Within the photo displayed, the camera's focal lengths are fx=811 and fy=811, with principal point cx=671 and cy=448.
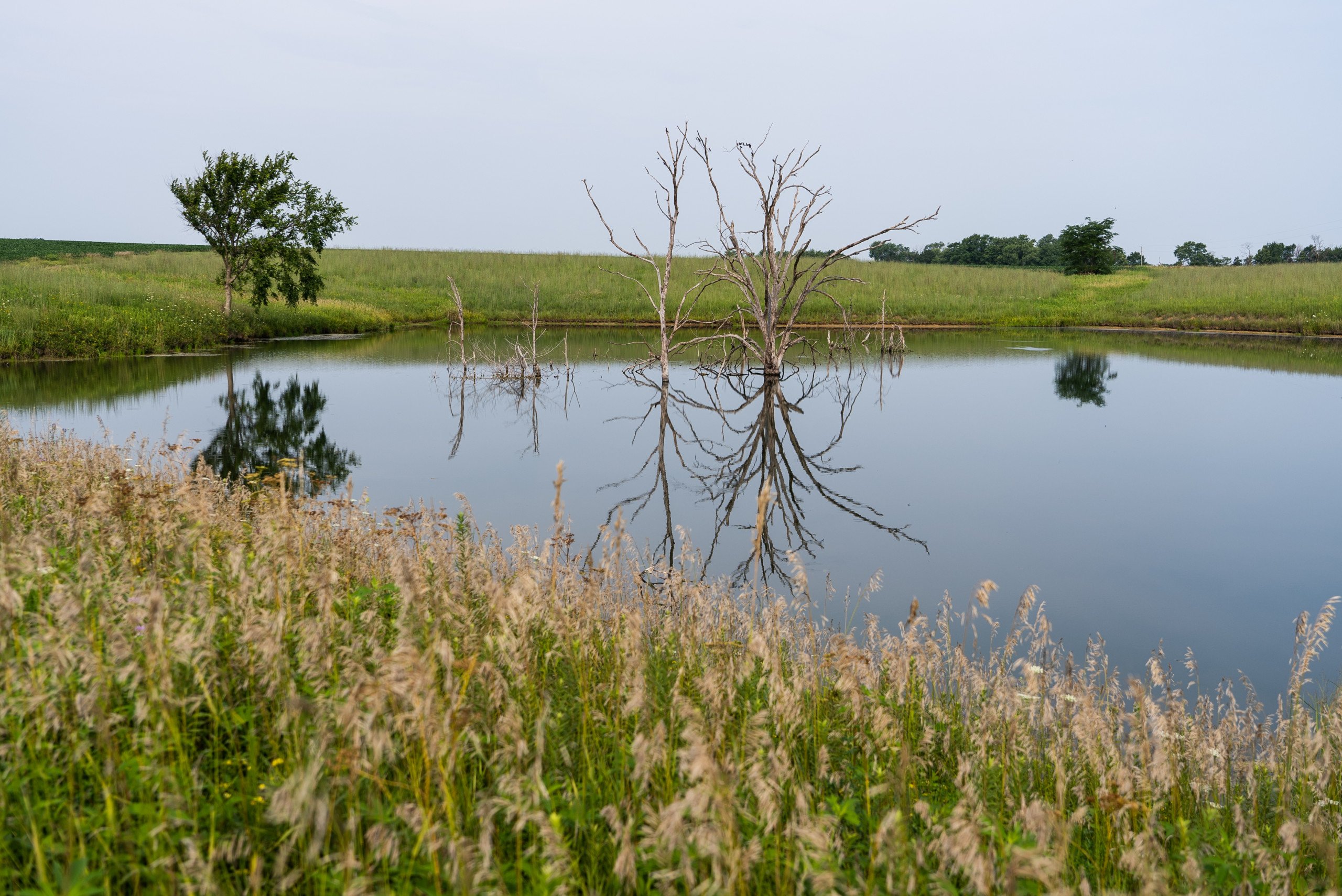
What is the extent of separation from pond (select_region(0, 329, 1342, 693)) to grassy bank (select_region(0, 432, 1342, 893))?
1837 mm

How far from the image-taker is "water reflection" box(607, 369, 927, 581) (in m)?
8.41

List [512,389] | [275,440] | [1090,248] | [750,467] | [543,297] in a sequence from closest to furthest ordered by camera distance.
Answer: [750,467], [275,440], [512,389], [543,297], [1090,248]

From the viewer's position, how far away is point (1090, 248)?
6938cm

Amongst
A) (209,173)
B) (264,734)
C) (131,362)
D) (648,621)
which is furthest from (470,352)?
(264,734)

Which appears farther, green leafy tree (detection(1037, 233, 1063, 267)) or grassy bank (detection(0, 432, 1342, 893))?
green leafy tree (detection(1037, 233, 1063, 267))

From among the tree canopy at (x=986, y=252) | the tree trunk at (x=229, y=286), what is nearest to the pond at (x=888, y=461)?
the tree trunk at (x=229, y=286)

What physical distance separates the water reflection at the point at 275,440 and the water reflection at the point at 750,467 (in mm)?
4091

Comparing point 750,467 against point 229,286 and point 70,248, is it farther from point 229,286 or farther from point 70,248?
point 70,248

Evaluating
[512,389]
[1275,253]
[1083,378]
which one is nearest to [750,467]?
[512,389]

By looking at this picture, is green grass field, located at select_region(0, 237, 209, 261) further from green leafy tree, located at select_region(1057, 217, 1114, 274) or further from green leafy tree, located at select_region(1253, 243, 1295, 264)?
green leafy tree, located at select_region(1253, 243, 1295, 264)

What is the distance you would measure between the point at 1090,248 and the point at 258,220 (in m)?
65.2

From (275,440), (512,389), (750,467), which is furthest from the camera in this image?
(512,389)

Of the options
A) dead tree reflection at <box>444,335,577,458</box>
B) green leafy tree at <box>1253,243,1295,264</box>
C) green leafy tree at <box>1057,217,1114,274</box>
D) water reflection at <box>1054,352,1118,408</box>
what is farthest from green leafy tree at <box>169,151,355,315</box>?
green leafy tree at <box>1253,243,1295,264</box>

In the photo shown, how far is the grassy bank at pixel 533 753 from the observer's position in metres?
1.96
